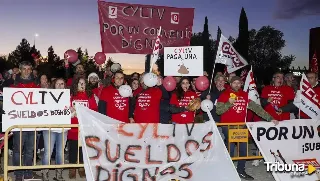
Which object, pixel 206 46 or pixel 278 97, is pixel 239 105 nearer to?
pixel 278 97

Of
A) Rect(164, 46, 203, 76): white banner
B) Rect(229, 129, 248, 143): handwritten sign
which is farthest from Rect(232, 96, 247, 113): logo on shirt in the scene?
Rect(164, 46, 203, 76): white banner

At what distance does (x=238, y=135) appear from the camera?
23.7 feet

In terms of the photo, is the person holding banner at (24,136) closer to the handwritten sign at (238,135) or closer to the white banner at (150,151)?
the white banner at (150,151)

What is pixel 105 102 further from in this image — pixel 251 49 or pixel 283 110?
pixel 251 49

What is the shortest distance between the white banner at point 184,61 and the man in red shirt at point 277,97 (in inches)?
71.4

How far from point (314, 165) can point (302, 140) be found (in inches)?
19.9

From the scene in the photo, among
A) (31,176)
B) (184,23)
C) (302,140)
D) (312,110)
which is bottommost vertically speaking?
(31,176)

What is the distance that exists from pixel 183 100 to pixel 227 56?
2.48 meters

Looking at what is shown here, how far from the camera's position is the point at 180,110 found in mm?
7422

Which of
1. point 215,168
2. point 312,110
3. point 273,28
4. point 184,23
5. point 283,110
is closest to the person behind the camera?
point 215,168

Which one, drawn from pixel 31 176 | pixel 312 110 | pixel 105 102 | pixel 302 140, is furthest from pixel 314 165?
pixel 31 176

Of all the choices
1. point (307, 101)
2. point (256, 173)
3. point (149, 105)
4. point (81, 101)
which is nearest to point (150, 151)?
point (149, 105)

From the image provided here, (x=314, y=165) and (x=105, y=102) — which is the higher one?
(x=105, y=102)

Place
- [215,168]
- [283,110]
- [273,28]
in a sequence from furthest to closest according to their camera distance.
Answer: [273,28], [283,110], [215,168]
